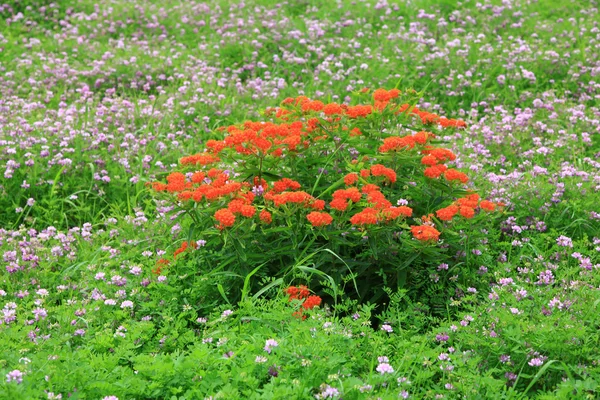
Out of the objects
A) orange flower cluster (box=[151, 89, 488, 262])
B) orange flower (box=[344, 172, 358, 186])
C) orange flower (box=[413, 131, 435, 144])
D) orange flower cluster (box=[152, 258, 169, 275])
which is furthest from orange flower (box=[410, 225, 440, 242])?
orange flower cluster (box=[152, 258, 169, 275])

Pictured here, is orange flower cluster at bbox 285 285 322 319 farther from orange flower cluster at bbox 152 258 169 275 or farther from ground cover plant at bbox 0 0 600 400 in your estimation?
orange flower cluster at bbox 152 258 169 275

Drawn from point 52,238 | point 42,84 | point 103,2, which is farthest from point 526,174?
point 103,2

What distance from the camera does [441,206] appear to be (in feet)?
15.2

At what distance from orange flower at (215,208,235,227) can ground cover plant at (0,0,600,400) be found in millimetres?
11

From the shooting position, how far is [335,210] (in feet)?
14.1

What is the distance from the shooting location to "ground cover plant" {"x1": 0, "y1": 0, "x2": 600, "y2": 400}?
336cm

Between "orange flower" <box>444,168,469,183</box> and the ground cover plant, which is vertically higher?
"orange flower" <box>444,168,469,183</box>

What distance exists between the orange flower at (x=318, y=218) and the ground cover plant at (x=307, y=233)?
0.02m

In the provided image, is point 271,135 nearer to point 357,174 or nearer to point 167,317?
point 357,174

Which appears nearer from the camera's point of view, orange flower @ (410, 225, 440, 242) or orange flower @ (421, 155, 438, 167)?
orange flower @ (410, 225, 440, 242)

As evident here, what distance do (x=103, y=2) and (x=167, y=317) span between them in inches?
333

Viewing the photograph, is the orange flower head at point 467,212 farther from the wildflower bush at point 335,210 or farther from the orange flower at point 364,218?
the orange flower at point 364,218

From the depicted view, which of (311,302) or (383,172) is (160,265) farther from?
(383,172)

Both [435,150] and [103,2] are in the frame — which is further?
[103,2]
